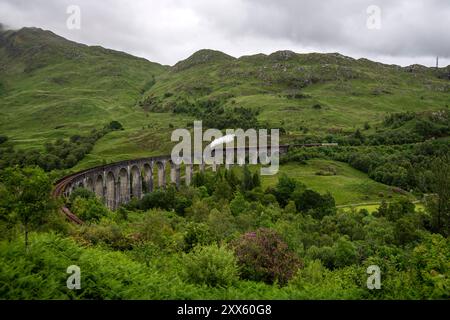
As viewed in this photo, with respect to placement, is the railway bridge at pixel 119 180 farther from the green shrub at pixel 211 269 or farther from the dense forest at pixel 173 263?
the green shrub at pixel 211 269

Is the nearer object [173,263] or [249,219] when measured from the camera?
[173,263]

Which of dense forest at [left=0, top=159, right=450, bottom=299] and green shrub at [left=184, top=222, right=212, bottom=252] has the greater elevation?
dense forest at [left=0, top=159, right=450, bottom=299]

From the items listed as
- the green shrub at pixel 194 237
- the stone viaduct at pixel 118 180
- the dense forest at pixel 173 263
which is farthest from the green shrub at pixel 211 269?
the stone viaduct at pixel 118 180

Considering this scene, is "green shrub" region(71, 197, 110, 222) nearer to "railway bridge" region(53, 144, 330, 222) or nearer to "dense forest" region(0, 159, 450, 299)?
"dense forest" region(0, 159, 450, 299)

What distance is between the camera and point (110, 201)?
84.6 m

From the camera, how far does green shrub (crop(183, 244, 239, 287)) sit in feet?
64.8

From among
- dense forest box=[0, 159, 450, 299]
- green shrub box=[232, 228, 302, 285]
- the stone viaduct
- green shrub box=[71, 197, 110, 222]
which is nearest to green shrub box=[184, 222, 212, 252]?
dense forest box=[0, 159, 450, 299]

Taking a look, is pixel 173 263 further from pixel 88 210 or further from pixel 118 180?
pixel 118 180

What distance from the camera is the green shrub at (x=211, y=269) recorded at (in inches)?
778

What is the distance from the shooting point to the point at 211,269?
65.1 ft

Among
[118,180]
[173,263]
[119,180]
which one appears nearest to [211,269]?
[173,263]

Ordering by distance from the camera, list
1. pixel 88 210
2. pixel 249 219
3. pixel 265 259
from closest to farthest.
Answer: pixel 265 259
pixel 88 210
pixel 249 219
